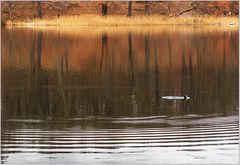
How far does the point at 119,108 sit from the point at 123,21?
52231mm

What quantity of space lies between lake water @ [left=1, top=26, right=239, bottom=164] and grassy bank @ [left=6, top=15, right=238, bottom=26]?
3021cm

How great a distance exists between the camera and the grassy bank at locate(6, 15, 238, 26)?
71.1m

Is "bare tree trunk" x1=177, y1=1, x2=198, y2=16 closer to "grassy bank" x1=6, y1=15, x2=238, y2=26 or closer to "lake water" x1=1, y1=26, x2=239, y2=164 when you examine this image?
"grassy bank" x1=6, y1=15, x2=238, y2=26

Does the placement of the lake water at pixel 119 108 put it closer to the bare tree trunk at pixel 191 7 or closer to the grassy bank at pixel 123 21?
the grassy bank at pixel 123 21

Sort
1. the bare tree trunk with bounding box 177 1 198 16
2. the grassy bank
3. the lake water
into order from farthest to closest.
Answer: the bare tree trunk with bounding box 177 1 198 16, the grassy bank, the lake water

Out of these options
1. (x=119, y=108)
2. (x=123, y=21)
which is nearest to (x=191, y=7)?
(x=123, y=21)

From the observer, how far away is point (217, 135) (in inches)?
618

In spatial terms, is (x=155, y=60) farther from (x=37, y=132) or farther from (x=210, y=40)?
(x=37, y=132)

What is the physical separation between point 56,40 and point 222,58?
17.7 m

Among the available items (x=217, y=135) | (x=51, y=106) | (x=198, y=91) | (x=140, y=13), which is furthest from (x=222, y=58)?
(x=140, y=13)

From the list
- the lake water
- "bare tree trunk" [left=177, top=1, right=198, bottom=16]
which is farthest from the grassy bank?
the lake water

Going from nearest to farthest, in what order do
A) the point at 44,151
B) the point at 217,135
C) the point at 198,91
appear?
the point at 44,151 < the point at 217,135 < the point at 198,91

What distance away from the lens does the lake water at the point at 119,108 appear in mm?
14273

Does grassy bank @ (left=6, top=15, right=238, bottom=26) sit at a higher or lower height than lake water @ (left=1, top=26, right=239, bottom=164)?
higher
